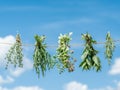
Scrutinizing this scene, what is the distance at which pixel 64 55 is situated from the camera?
2753 centimetres

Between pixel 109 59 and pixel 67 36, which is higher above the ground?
pixel 67 36

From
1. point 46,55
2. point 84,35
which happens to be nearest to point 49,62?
point 46,55

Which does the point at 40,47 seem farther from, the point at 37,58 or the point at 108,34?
the point at 108,34

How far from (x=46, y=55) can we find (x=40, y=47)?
2.23ft

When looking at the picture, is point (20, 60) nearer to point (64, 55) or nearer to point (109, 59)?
point (64, 55)

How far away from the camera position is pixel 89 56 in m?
28.2

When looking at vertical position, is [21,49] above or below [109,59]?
above

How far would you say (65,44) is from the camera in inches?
1102

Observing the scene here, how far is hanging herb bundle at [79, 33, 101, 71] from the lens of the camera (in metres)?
27.8

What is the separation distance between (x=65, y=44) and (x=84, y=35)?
3.87ft

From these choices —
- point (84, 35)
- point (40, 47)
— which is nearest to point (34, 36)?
point (40, 47)

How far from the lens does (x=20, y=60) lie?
2812 centimetres

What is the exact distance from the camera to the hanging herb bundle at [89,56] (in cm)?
2784

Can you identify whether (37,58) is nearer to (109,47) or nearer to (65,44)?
(65,44)
